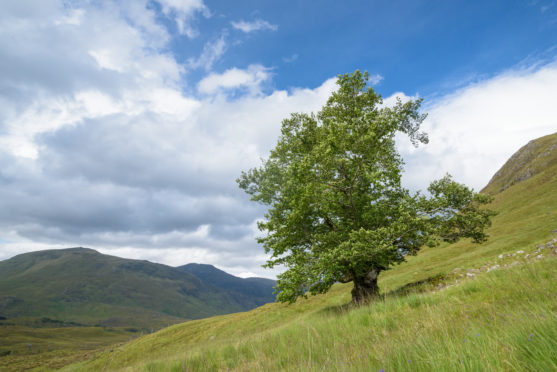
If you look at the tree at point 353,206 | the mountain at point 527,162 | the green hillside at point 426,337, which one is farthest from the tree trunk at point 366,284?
the mountain at point 527,162

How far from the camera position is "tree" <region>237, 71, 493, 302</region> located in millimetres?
18625

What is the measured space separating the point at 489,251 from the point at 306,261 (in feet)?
111

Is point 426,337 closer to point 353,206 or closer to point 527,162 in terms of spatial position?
point 353,206

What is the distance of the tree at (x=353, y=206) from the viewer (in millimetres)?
18625

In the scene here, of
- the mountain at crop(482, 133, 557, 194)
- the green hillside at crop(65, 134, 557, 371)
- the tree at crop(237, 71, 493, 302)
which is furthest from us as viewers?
the mountain at crop(482, 133, 557, 194)

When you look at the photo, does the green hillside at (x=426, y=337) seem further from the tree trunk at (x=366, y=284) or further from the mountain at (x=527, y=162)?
the mountain at (x=527, y=162)

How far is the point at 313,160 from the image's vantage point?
2012 centimetres

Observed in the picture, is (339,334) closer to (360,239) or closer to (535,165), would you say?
(360,239)

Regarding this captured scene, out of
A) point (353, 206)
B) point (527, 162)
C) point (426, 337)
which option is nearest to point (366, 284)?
point (353, 206)

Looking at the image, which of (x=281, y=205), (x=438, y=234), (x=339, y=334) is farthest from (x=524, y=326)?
(x=281, y=205)

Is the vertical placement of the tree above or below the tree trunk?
above

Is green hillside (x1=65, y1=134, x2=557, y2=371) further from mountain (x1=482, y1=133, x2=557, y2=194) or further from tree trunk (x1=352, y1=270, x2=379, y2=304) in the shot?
mountain (x1=482, y1=133, x2=557, y2=194)

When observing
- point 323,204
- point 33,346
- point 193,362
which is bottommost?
point 33,346

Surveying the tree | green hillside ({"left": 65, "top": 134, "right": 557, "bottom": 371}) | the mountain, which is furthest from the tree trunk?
the mountain
